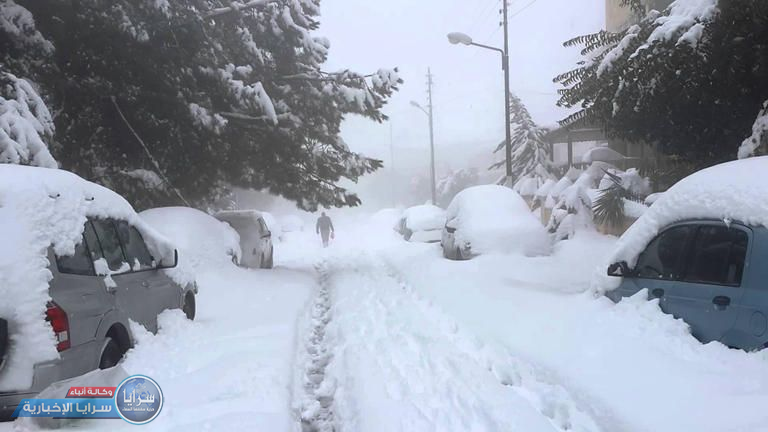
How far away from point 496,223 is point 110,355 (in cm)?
971

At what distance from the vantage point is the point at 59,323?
3.98 metres

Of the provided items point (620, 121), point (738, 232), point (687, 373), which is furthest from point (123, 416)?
point (620, 121)

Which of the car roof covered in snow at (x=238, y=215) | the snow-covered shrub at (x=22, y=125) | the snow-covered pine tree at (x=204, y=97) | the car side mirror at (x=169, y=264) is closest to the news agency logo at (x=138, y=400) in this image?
the car side mirror at (x=169, y=264)

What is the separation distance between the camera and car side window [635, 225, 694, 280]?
5496 millimetres

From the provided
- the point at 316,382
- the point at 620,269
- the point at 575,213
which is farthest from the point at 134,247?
the point at 575,213

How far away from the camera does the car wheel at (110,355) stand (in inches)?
182

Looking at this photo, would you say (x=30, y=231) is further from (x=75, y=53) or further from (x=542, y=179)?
(x=542, y=179)

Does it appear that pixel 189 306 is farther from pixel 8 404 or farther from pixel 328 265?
pixel 328 265

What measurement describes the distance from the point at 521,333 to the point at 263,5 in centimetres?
967

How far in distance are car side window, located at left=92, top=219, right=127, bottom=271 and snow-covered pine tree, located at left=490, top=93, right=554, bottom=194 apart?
948 inches

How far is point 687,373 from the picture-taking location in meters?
4.79

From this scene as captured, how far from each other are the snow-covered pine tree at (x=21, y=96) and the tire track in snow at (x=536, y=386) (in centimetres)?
593

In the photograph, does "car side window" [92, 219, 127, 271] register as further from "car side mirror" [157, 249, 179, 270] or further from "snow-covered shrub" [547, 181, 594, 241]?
"snow-covered shrub" [547, 181, 594, 241]

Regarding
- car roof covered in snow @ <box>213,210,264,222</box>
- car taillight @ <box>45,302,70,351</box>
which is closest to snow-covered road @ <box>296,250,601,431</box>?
car taillight @ <box>45,302,70,351</box>
